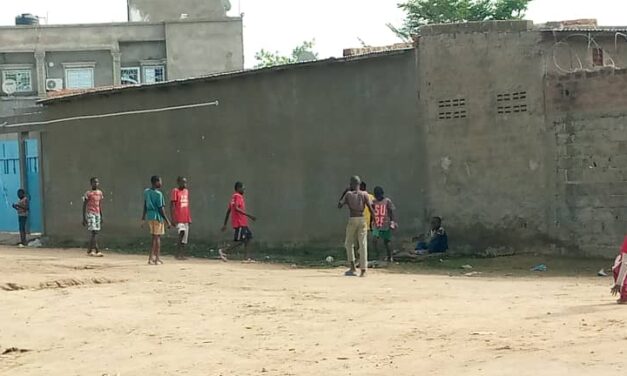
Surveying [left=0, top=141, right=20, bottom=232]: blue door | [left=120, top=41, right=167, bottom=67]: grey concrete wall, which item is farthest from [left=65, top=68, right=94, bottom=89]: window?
[left=0, top=141, right=20, bottom=232]: blue door

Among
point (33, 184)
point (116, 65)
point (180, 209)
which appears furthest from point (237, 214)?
point (116, 65)

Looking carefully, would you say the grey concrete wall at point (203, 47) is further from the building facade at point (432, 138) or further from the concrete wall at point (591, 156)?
the concrete wall at point (591, 156)

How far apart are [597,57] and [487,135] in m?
2.68

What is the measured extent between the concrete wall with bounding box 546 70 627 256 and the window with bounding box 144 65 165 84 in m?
27.7

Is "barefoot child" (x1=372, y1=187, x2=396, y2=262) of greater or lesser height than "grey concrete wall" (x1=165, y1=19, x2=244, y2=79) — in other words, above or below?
below

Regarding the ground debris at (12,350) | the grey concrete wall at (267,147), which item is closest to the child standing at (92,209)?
the grey concrete wall at (267,147)

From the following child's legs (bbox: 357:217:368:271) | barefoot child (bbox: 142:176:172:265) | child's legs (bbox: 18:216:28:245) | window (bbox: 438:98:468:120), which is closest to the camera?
child's legs (bbox: 357:217:368:271)

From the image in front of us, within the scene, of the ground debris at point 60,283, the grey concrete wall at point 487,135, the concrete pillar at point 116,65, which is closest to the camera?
the ground debris at point 60,283

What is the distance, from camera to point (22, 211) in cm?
2278

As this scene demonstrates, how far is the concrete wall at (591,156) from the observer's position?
15406 millimetres

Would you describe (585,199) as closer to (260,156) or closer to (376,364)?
(260,156)

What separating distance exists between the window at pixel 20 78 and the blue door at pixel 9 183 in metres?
17.1

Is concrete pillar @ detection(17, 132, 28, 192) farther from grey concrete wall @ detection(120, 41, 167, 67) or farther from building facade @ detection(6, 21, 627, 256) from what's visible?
grey concrete wall @ detection(120, 41, 167, 67)

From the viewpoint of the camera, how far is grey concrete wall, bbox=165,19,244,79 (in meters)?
Answer: 41.6
